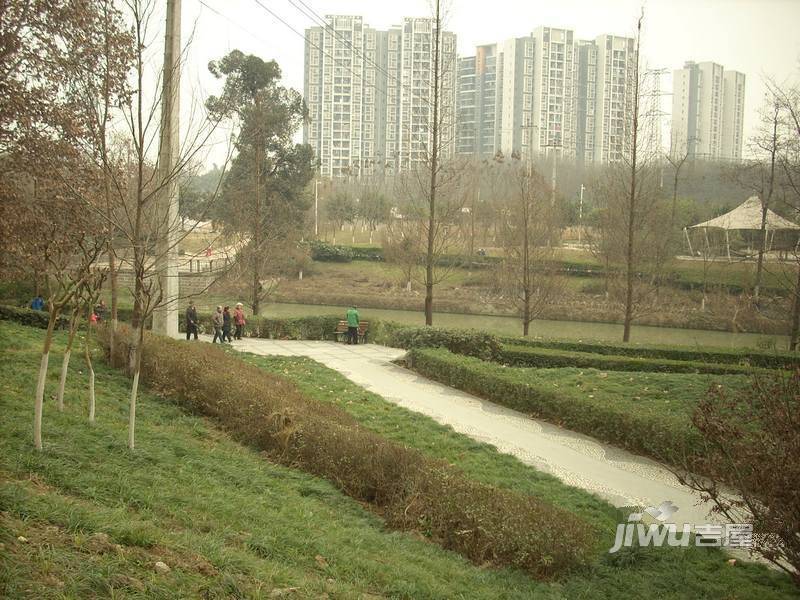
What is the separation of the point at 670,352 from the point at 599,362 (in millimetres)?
1880

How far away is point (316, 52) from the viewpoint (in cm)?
5553

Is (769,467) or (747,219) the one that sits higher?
(747,219)

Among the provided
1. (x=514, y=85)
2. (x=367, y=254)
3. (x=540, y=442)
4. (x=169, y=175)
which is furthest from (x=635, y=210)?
(x=514, y=85)

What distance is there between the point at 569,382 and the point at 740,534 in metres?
5.94

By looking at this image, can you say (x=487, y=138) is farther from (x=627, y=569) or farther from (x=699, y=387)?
(x=627, y=569)

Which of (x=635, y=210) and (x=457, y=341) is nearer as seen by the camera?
(x=457, y=341)

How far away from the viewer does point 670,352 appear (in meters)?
14.4

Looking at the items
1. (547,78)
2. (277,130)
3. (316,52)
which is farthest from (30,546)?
(547,78)

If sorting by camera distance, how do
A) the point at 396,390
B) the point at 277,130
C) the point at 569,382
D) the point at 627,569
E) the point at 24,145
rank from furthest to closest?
the point at 277,130 < the point at 396,390 < the point at 569,382 < the point at 24,145 < the point at 627,569

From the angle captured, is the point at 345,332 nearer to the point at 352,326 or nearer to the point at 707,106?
the point at 352,326

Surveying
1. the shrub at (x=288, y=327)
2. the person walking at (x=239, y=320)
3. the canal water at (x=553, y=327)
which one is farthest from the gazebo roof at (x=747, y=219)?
the person walking at (x=239, y=320)

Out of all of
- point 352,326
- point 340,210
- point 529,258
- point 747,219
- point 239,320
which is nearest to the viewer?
point 239,320

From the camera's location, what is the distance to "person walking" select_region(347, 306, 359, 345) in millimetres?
17891

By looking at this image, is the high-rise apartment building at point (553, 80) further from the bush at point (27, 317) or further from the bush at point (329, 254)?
the bush at point (27, 317)
